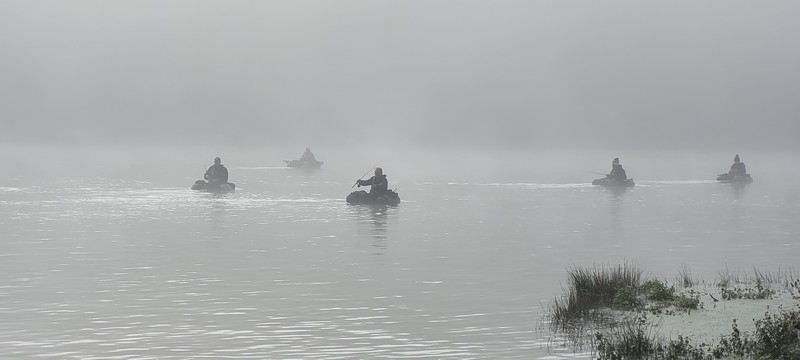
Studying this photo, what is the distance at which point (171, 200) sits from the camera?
6881cm

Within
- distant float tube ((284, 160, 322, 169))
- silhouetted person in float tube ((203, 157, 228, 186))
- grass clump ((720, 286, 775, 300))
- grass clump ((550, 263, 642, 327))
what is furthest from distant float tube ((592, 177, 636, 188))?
grass clump ((550, 263, 642, 327))

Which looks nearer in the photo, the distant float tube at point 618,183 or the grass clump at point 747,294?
the grass clump at point 747,294

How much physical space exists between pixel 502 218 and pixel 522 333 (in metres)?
35.0

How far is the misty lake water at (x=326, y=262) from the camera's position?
2167cm

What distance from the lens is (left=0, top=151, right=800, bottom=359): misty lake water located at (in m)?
21.7

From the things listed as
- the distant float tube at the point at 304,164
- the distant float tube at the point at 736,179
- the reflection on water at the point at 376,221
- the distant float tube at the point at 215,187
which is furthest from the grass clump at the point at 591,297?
the distant float tube at the point at 304,164

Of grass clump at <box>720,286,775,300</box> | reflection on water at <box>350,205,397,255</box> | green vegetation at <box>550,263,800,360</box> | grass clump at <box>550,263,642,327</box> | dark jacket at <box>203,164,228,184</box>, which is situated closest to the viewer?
green vegetation at <box>550,263,800,360</box>

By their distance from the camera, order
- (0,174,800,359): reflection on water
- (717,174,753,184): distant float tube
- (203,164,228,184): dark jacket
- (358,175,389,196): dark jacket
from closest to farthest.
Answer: (0,174,800,359): reflection on water < (358,175,389,196): dark jacket < (203,164,228,184): dark jacket < (717,174,753,184): distant float tube

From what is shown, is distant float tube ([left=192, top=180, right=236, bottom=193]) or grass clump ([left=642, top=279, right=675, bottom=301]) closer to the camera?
grass clump ([left=642, top=279, right=675, bottom=301])

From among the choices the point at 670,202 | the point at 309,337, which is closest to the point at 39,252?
the point at 309,337

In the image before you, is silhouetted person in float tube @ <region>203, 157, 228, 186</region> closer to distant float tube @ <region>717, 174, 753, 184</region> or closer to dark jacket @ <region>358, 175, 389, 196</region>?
dark jacket @ <region>358, 175, 389, 196</region>

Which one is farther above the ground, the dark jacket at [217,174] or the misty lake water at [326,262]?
the dark jacket at [217,174]

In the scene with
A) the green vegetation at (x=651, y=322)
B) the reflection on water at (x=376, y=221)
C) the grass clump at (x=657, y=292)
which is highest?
the reflection on water at (x=376, y=221)

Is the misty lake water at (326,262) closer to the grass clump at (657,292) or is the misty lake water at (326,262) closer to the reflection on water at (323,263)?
the reflection on water at (323,263)
